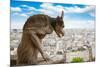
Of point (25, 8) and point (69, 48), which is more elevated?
point (25, 8)

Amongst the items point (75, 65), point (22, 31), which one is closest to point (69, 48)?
point (75, 65)

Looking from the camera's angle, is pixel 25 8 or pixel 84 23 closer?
pixel 25 8
